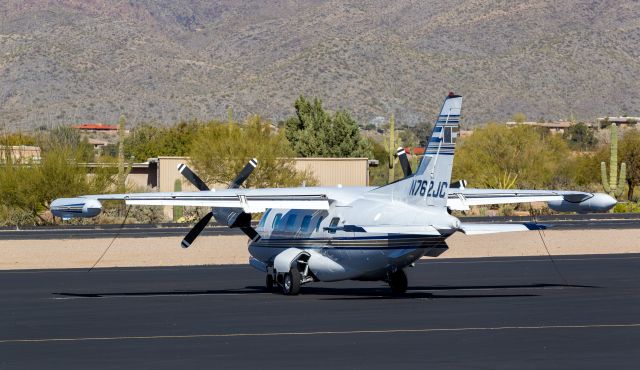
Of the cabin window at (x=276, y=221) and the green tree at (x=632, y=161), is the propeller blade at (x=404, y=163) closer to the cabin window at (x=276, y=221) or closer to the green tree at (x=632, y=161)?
the cabin window at (x=276, y=221)

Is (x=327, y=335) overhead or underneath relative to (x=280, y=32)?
underneath

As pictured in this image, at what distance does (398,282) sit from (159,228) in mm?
38087

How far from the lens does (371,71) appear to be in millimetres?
163375

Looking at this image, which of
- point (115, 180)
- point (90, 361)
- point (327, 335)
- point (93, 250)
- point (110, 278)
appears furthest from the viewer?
point (115, 180)

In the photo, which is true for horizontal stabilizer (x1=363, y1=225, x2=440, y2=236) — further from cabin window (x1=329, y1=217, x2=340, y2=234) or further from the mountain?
the mountain

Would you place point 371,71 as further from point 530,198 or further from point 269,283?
point 530,198

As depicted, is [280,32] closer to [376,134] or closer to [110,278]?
[376,134]

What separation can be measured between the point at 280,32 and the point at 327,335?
177702 millimetres

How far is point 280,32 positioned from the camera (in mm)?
199625

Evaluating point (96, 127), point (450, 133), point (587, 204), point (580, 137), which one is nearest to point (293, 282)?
point (450, 133)

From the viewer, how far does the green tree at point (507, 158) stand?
320 ft

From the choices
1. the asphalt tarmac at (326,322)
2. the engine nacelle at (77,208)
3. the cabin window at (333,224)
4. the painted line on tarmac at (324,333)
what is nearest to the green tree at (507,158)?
the asphalt tarmac at (326,322)

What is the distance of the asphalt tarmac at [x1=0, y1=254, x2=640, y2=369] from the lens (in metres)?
20.6

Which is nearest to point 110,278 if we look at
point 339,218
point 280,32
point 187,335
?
point 339,218
